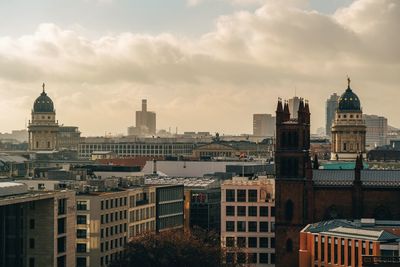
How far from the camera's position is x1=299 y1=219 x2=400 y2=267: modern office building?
13150cm

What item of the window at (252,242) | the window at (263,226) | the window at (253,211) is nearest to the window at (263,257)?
the window at (252,242)

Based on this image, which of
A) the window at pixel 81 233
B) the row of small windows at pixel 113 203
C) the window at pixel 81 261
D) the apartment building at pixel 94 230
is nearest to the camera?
the window at pixel 81 261

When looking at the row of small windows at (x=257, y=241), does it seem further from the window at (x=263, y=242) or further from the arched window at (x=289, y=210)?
the arched window at (x=289, y=210)

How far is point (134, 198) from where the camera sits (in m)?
181

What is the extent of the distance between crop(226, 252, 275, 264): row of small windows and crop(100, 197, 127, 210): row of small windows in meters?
19.8

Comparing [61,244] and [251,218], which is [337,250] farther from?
[251,218]

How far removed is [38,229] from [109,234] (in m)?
24.7

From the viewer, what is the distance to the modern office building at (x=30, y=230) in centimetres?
14350

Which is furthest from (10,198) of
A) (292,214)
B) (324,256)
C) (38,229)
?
(292,214)

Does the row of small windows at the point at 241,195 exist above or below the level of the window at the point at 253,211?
above

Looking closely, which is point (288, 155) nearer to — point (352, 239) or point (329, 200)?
point (329, 200)

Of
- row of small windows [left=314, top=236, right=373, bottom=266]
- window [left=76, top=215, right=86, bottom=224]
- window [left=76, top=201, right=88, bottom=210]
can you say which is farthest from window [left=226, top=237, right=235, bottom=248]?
row of small windows [left=314, top=236, right=373, bottom=266]

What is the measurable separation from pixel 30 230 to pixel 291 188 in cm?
4544

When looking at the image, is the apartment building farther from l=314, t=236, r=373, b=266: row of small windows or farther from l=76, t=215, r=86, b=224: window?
l=314, t=236, r=373, b=266: row of small windows
